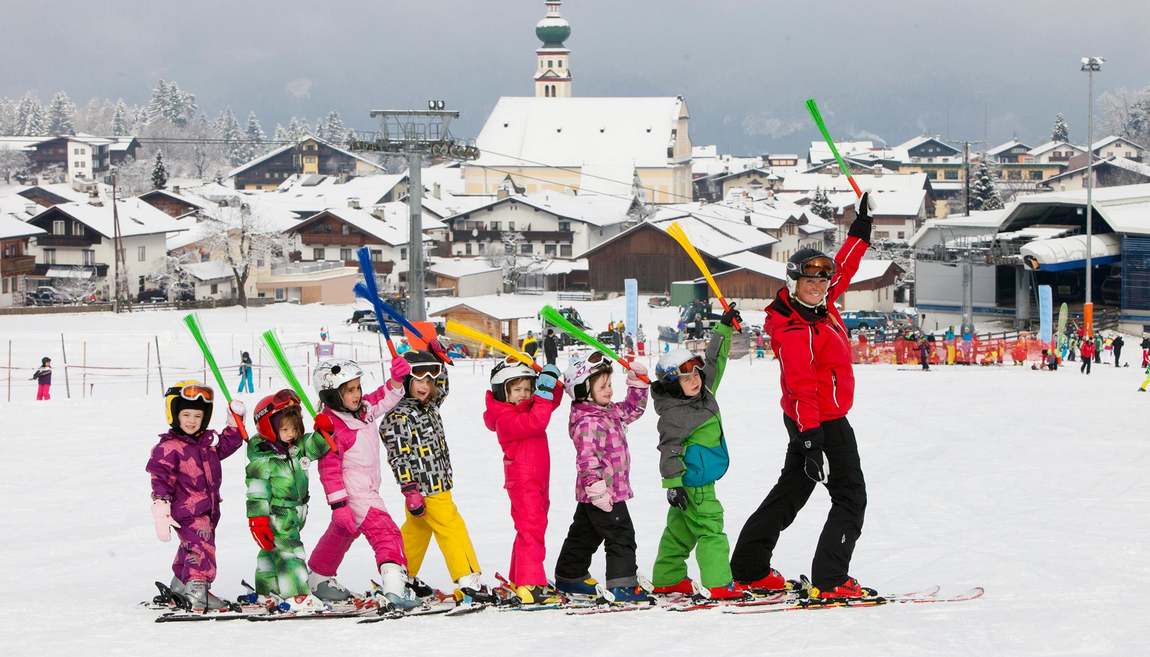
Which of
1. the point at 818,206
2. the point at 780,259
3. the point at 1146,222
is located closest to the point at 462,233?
the point at 780,259

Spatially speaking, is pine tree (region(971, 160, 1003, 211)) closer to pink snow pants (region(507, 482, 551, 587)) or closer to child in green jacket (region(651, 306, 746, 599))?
child in green jacket (region(651, 306, 746, 599))

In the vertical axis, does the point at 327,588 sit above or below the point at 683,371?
below

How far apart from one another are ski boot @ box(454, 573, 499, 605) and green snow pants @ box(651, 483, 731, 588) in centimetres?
81

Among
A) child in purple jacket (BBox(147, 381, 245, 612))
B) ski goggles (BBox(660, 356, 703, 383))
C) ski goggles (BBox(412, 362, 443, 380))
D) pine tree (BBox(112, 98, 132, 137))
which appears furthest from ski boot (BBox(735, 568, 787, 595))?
pine tree (BBox(112, 98, 132, 137))

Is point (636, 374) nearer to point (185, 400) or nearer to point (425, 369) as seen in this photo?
point (425, 369)

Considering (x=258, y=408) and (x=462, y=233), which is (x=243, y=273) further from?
(x=258, y=408)

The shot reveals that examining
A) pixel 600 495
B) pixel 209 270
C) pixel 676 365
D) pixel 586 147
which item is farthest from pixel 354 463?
pixel 586 147

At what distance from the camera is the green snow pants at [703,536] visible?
6.01 metres

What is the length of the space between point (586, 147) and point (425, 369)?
9523 cm

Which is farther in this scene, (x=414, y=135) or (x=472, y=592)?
(x=414, y=135)

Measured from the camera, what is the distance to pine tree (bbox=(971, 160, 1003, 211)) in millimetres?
73000

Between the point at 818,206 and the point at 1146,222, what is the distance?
42752 mm

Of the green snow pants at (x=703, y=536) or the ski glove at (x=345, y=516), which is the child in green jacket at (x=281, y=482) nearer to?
the ski glove at (x=345, y=516)

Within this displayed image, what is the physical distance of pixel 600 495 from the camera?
604cm
